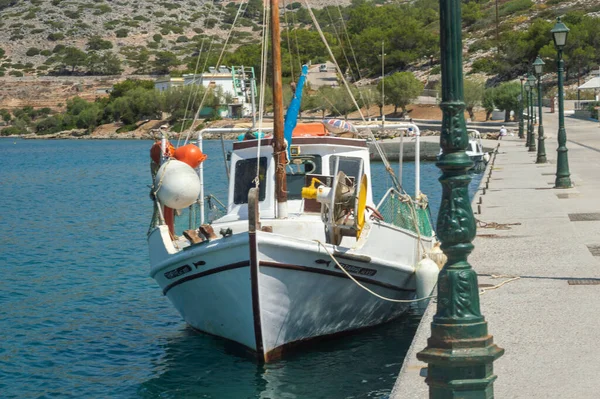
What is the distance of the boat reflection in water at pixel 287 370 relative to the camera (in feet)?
39.4

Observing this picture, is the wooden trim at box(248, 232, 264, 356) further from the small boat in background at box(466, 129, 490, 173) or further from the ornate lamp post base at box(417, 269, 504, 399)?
the small boat in background at box(466, 129, 490, 173)

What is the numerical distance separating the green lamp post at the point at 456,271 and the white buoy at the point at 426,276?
25.3 ft

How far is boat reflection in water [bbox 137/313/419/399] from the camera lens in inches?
473

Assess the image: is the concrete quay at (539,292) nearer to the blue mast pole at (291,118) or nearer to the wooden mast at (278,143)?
the wooden mast at (278,143)

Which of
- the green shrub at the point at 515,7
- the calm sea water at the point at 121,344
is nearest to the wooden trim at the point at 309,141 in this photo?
the calm sea water at the point at 121,344

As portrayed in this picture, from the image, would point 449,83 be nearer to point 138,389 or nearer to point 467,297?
point 467,297

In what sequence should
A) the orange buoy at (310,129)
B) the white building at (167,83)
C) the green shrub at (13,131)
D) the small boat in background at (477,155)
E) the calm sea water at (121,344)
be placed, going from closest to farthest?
the calm sea water at (121,344) < the orange buoy at (310,129) < the small boat in background at (477,155) < the white building at (167,83) < the green shrub at (13,131)

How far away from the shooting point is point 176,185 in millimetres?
12898

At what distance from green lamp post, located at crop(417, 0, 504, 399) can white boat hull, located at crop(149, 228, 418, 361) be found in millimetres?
5282

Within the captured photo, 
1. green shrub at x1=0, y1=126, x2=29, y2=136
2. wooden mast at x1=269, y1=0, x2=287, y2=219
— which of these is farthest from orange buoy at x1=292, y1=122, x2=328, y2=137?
green shrub at x1=0, y1=126, x2=29, y2=136

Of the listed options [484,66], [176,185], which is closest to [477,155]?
[176,185]

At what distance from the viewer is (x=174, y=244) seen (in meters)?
13.8

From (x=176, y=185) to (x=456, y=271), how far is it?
713 centimetres

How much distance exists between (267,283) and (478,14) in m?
137
